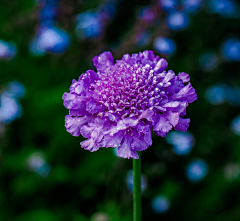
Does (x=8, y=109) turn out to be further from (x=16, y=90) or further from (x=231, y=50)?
(x=231, y=50)

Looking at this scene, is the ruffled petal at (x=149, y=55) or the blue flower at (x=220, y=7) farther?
the blue flower at (x=220, y=7)

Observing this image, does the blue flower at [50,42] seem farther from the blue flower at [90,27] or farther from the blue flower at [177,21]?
the blue flower at [177,21]

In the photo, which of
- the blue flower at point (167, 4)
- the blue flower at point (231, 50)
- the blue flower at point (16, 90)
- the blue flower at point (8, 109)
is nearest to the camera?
the blue flower at point (8, 109)

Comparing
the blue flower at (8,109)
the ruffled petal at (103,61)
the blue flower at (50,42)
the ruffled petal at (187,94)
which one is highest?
the blue flower at (50,42)

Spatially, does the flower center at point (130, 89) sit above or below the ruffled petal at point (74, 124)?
above

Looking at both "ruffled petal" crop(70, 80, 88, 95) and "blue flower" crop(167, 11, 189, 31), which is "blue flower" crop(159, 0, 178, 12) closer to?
"blue flower" crop(167, 11, 189, 31)

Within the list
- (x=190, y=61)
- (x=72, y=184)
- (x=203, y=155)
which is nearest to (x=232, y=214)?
(x=203, y=155)

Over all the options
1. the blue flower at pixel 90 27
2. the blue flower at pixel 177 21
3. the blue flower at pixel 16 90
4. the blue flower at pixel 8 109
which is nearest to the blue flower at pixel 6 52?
the blue flower at pixel 16 90
